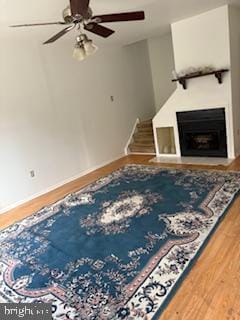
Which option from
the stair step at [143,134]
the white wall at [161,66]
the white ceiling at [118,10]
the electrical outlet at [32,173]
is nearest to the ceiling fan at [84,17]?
the white ceiling at [118,10]

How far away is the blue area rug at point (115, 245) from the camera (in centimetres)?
194

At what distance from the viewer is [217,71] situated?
4375mm

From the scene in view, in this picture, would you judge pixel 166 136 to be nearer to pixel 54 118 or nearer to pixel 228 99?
pixel 228 99

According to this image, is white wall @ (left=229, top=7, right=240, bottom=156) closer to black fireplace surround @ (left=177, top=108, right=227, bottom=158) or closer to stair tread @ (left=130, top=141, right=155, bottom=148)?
black fireplace surround @ (left=177, top=108, right=227, bottom=158)

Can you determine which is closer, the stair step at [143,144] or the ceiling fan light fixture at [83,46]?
the ceiling fan light fixture at [83,46]

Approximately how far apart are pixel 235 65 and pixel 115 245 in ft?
12.6

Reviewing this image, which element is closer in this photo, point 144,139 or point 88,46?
point 88,46

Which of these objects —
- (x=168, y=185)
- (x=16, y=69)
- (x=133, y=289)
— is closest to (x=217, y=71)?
(x=168, y=185)

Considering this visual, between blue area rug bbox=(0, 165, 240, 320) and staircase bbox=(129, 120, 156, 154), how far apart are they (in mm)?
1991

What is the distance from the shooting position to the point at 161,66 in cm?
673

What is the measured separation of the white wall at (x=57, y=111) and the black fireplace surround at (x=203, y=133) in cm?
163

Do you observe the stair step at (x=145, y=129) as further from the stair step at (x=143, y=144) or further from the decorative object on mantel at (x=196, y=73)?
the decorative object on mantel at (x=196, y=73)

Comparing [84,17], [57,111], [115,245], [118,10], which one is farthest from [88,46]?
[57,111]

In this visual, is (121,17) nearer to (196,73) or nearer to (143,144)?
(196,73)
